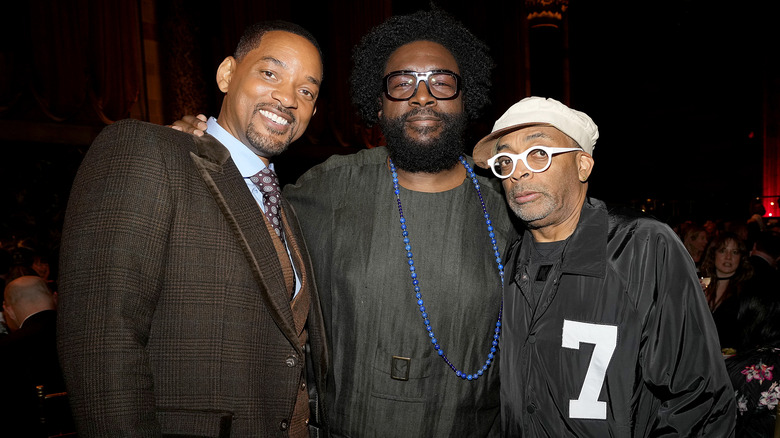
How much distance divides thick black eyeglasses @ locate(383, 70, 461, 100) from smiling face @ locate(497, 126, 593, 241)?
461 millimetres

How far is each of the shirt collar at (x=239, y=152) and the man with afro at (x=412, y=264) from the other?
51 cm

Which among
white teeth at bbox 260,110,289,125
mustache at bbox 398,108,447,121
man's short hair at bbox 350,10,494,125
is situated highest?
man's short hair at bbox 350,10,494,125

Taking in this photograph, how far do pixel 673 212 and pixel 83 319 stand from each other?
14.2 meters

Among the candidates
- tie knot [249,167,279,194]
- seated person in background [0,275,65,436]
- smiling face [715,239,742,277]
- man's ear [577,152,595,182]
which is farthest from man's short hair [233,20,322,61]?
smiling face [715,239,742,277]

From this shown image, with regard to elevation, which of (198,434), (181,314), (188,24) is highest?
(188,24)

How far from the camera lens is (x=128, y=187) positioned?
4.63 ft

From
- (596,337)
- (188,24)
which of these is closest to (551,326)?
(596,337)

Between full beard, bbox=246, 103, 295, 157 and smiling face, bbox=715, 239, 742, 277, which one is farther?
smiling face, bbox=715, 239, 742, 277

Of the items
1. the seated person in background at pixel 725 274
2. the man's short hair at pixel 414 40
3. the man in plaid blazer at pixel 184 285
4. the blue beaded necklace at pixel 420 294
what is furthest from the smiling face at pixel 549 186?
the seated person in background at pixel 725 274

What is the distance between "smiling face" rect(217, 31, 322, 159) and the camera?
1951mm

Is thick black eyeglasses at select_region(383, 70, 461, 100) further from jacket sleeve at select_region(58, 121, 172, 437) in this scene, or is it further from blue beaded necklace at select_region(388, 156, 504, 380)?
jacket sleeve at select_region(58, 121, 172, 437)

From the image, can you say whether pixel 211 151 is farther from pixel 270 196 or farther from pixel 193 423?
pixel 193 423

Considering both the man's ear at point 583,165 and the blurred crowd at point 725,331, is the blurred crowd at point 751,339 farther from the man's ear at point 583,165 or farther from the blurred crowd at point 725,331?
the man's ear at point 583,165

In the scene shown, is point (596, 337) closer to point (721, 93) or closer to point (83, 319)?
point (83, 319)
